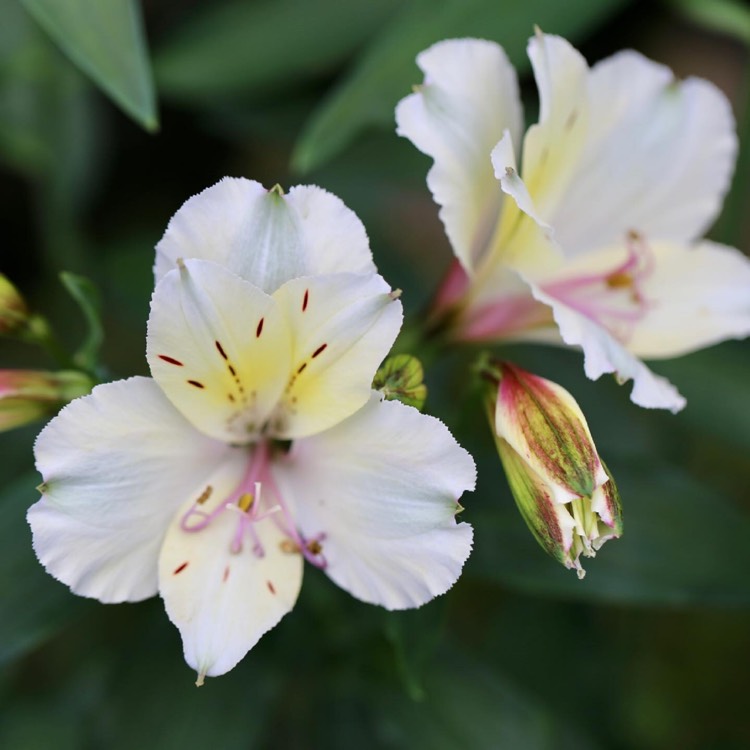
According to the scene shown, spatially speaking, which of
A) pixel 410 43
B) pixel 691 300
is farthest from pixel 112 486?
pixel 410 43

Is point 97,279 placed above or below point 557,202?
below

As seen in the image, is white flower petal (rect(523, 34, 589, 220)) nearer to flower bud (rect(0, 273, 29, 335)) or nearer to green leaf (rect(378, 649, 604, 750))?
flower bud (rect(0, 273, 29, 335))

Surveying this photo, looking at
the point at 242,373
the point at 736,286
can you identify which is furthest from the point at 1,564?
the point at 736,286

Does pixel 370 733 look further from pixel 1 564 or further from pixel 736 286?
pixel 736 286

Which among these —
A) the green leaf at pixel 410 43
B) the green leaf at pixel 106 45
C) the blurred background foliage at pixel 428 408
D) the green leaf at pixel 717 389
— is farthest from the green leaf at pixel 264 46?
the green leaf at pixel 717 389

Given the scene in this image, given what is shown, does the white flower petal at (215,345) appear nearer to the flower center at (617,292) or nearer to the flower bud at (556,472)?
the flower bud at (556,472)

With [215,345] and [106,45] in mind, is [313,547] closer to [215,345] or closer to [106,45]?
[215,345]

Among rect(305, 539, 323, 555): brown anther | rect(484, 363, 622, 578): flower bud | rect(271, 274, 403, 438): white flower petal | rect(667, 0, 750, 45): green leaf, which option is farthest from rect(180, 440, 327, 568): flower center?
rect(667, 0, 750, 45): green leaf
